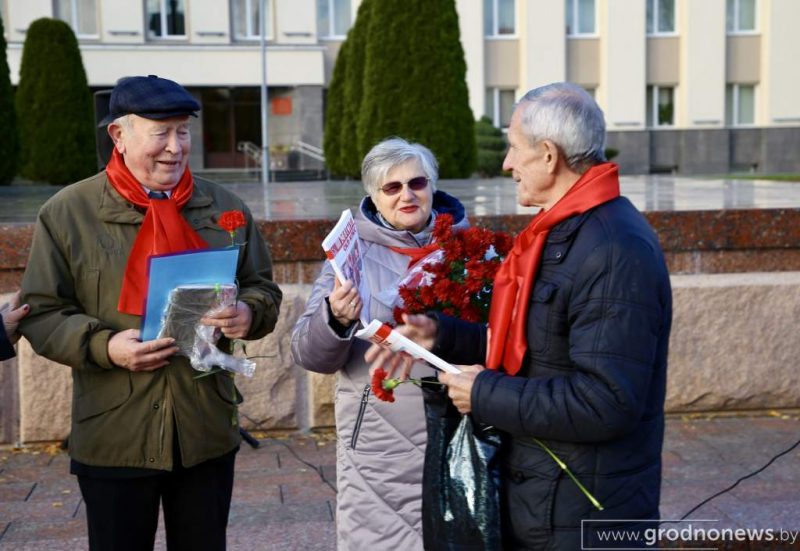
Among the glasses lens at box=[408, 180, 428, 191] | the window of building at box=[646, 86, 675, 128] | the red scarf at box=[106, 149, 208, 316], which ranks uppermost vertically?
the window of building at box=[646, 86, 675, 128]

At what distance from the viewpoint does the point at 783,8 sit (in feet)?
113

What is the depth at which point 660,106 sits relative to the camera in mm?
35094

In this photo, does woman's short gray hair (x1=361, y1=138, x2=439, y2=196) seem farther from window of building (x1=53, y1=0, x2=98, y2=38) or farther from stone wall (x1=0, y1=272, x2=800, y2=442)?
window of building (x1=53, y1=0, x2=98, y2=38)

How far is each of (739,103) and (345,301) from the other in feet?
113

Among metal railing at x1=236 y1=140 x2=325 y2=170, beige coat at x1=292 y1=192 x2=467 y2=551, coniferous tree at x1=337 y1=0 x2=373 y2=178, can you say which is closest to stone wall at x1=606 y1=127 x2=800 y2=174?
metal railing at x1=236 y1=140 x2=325 y2=170

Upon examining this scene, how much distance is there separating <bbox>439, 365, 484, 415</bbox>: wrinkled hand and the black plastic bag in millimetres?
79

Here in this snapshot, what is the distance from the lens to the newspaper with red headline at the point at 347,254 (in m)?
2.96

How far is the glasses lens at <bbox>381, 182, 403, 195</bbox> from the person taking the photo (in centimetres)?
362

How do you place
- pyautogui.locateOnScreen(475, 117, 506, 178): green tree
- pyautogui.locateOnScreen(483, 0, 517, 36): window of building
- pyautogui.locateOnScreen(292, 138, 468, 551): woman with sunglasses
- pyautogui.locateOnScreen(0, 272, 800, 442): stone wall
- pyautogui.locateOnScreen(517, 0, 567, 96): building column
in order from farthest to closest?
pyautogui.locateOnScreen(483, 0, 517, 36): window of building < pyautogui.locateOnScreen(517, 0, 567, 96): building column < pyautogui.locateOnScreen(475, 117, 506, 178): green tree < pyautogui.locateOnScreen(0, 272, 800, 442): stone wall < pyautogui.locateOnScreen(292, 138, 468, 551): woman with sunglasses

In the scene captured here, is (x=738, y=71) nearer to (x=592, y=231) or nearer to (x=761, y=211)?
(x=761, y=211)

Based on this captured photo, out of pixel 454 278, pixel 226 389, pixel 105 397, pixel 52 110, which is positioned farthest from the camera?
pixel 52 110

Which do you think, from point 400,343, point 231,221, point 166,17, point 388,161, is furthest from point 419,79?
point 166,17

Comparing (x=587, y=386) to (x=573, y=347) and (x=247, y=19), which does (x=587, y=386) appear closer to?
(x=573, y=347)

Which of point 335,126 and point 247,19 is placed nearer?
point 335,126
